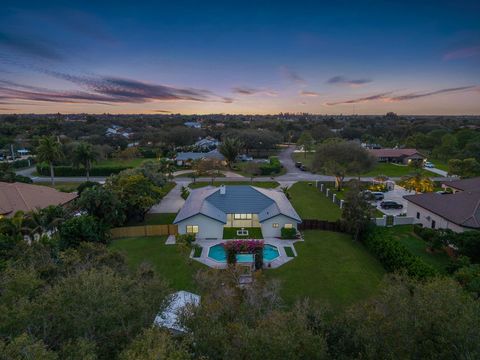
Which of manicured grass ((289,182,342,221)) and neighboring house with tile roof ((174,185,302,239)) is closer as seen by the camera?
neighboring house with tile roof ((174,185,302,239))

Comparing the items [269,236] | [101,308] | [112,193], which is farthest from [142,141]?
[101,308]

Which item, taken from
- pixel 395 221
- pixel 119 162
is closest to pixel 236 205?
pixel 395 221

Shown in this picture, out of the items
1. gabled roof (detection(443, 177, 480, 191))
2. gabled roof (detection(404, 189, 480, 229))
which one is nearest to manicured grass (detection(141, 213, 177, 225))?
gabled roof (detection(404, 189, 480, 229))

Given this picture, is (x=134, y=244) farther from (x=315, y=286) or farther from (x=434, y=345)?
(x=434, y=345)

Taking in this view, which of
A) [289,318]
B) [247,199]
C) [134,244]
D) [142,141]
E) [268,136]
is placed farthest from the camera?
[142,141]

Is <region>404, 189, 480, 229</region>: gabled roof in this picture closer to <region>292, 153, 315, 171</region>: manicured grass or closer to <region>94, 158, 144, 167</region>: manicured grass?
<region>292, 153, 315, 171</region>: manicured grass

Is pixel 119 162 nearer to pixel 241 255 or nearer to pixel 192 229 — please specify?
pixel 192 229

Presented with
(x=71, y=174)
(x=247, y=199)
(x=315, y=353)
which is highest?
(x=315, y=353)
